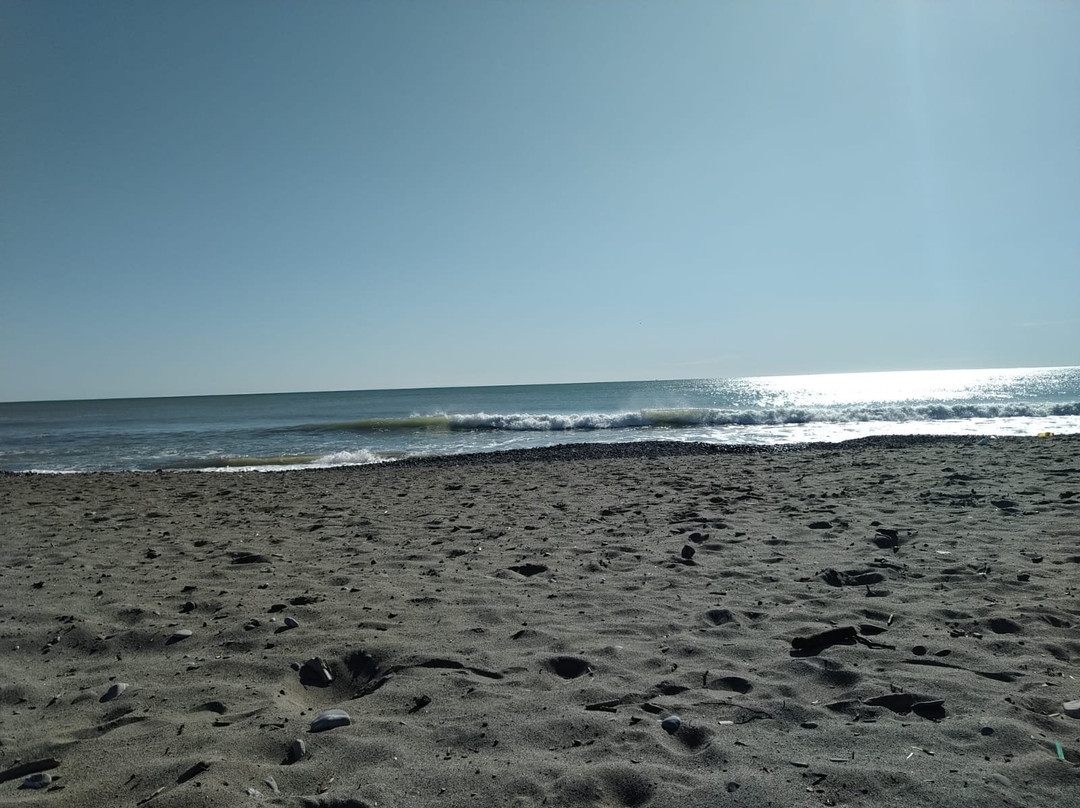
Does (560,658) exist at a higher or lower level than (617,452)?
higher

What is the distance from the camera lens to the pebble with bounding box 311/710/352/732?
2.57m

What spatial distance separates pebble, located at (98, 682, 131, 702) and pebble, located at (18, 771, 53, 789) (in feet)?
2.09

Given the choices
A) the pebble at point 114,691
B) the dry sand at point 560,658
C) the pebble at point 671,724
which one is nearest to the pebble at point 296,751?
the dry sand at point 560,658

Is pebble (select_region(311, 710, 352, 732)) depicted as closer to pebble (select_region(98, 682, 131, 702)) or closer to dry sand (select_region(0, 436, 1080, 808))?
dry sand (select_region(0, 436, 1080, 808))

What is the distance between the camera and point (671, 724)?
254cm

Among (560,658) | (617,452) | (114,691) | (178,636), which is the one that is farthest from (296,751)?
(617,452)

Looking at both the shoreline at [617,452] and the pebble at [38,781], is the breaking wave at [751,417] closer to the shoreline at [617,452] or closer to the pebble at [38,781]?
the shoreline at [617,452]

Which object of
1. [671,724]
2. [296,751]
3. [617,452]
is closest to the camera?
[296,751]

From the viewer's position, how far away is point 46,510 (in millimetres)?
8109

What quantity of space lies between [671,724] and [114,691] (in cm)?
259

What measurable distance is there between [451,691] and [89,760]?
1.41 m

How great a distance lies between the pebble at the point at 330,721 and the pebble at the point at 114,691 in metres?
1.07

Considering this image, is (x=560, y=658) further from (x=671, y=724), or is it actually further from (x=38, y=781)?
(x=38, y=781)

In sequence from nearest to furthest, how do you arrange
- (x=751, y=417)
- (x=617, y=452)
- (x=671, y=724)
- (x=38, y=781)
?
(x=38, y=781), (x=671, y=724), (x=617, y=452), (x=751, y=417)
